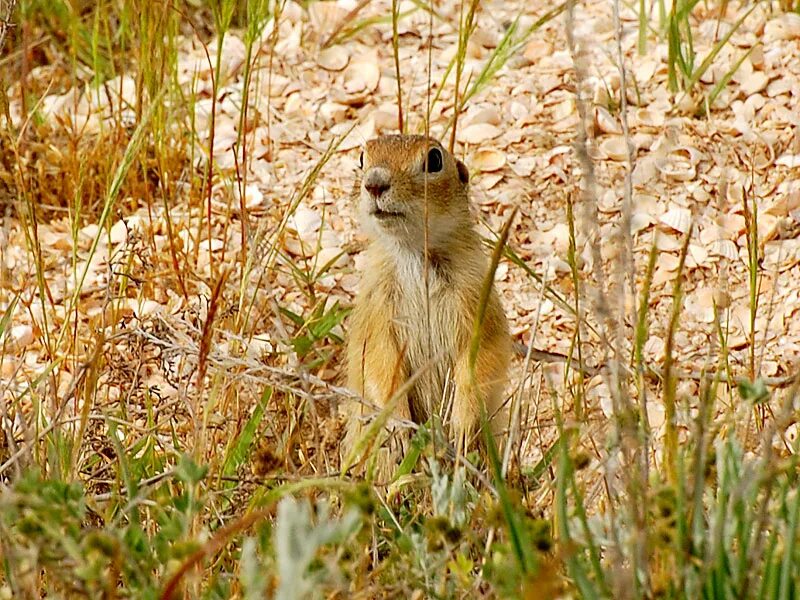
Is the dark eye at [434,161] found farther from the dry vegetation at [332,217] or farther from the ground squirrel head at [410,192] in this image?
the dry vegetation at [332,217]

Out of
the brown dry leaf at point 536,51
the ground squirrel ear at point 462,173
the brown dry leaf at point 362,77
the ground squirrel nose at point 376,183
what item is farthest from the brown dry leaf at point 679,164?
the ground squirrel nose at point 376,183

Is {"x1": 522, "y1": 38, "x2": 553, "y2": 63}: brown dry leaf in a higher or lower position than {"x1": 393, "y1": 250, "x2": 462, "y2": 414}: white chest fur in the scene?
higher

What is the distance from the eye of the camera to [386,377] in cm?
461

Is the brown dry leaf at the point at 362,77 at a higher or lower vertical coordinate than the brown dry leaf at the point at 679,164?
higher

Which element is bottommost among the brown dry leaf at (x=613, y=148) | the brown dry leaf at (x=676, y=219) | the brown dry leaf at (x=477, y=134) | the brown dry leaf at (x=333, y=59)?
Result: the brown dry leaf at (x=676, y=219)

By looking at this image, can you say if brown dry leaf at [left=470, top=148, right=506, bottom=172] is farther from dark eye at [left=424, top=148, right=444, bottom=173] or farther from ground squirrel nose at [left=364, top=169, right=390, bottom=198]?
ground squirrel nose at [left=364, top=169, right=390, bottom=198]

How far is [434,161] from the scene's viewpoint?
15.1 ft

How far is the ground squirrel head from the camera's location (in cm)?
438

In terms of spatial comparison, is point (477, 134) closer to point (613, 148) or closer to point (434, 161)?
point (613, 148)

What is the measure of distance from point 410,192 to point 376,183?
0.14m

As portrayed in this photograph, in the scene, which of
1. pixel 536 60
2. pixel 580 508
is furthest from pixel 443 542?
pixel 536 60

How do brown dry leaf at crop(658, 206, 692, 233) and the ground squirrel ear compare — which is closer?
the ground squirrel ear

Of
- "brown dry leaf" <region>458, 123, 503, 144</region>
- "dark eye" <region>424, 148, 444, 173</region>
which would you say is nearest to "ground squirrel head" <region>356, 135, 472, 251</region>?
"dark eye" <region>424, 148, 444, 173</region>

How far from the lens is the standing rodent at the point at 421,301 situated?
4477 millimetres
